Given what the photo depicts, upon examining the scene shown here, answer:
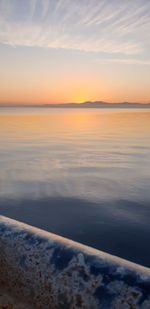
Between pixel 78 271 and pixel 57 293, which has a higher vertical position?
pixel 78 271

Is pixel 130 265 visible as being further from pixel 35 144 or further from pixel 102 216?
pixel 35 144

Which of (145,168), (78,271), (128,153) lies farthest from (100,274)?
(128,153)

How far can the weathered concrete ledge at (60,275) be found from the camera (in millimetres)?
2496

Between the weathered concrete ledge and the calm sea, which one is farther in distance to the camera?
the calm sea

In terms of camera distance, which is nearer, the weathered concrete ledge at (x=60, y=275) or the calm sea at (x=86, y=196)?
the weathered concrete ledge at (x=60, y=275)

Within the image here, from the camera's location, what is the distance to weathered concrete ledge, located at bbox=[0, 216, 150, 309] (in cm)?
250

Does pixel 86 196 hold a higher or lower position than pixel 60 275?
lower

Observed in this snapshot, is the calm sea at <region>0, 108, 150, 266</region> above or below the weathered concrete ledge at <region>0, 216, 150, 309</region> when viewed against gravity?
below

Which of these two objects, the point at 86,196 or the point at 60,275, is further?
the point at 86,196

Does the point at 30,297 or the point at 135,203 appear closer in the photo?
the point at 30,297

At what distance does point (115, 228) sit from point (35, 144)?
37.6 ft

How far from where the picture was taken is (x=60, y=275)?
9.29ft

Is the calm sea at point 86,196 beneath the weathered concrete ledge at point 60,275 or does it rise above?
beneath

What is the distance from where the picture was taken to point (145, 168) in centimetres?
1052
